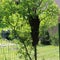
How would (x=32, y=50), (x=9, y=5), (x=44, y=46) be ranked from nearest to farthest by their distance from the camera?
(x=9, y=5), (x=32, y=50), (x=44, y=46)

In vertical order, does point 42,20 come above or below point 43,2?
below

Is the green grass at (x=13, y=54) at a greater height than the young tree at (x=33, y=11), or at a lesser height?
lesser

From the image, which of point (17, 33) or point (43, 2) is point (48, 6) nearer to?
point (43, 2)

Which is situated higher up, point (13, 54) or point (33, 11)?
point (33, 11)

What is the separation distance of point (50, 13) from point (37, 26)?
469 mm

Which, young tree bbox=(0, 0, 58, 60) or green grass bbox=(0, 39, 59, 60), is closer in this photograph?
young tree bbox=(0, 0, 58, 60)

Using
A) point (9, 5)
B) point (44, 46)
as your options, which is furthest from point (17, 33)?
point (44, 46)

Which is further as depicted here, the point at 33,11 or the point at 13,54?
the point at 13,54

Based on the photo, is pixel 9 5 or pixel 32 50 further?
pixel 32 50

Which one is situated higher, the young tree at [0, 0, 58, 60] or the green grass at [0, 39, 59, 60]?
the young tree at [0, 0, 58, 60]

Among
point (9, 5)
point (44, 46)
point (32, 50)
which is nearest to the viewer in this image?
point (9, 5)

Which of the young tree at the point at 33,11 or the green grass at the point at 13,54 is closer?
the young tree at the point at 33,11

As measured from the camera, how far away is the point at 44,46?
17.9m

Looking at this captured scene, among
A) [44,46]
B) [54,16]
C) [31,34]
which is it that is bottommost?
[44,46]
